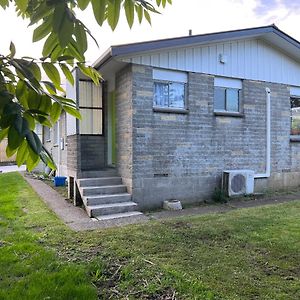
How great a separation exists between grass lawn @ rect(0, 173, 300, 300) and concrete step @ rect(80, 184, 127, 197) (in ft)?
5.01

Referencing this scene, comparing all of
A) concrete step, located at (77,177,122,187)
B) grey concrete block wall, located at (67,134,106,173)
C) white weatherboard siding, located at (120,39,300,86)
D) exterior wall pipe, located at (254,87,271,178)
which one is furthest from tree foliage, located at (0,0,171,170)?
exterior wall pipe, located at (254,87,271,178)

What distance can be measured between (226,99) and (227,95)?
13cm

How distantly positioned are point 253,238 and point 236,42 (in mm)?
6507

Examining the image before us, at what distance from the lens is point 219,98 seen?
9797mm

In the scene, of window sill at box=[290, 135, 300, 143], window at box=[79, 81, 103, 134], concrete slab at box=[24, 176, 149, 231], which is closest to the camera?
concrete slab at box=[24, 176, 149, 231]

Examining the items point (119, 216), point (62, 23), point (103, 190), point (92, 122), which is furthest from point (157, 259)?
point (92, 122)

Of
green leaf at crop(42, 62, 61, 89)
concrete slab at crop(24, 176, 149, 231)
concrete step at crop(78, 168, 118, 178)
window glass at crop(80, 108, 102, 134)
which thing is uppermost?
window glass at crop(80, 108, 102, 134)

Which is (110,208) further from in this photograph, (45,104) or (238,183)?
(45,104)

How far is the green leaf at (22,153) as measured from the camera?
38.0 inches

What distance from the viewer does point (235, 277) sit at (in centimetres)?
393

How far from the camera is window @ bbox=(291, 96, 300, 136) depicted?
11.4 metres

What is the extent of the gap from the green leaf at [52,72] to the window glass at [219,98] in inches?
344

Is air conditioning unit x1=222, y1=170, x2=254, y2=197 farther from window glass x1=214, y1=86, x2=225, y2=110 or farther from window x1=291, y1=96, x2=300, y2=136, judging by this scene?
window x1=291, y1=96, x2=300, y2=136

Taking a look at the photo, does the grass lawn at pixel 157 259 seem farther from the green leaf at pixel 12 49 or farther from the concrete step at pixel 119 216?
the green leaf at pixel 12 49
